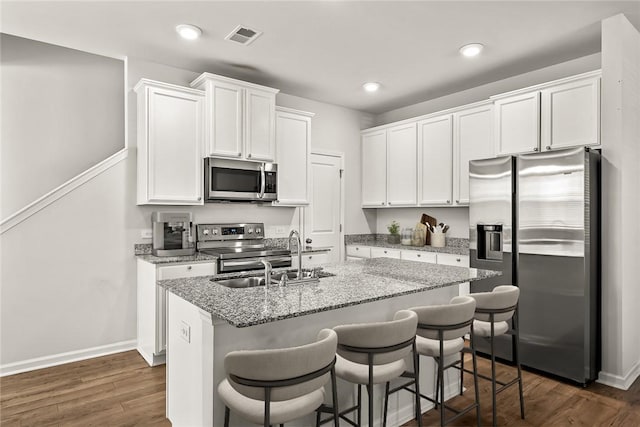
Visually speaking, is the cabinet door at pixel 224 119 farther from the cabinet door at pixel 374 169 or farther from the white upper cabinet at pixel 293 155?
the cabinet door at pixel 374 169

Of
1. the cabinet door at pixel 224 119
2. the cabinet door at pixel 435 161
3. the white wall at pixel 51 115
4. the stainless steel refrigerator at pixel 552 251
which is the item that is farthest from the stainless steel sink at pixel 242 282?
the white wall at pixel 51 115

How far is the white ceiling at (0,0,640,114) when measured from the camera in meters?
2.87

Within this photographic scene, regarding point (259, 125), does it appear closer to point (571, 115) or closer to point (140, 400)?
point (140, 400)

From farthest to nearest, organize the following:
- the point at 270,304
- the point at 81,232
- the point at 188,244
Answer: the point at 188,244, the point at 81,232, the point at 270,304

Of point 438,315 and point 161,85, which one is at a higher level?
point 161,85

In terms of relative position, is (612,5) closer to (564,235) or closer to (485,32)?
(485,32)

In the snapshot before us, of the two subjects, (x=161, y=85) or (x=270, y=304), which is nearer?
(x=270, y=304)

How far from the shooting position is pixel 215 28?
319cm

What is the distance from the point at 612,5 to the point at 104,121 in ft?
16.6

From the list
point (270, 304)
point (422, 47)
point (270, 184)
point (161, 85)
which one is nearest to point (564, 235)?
point (422, 47)

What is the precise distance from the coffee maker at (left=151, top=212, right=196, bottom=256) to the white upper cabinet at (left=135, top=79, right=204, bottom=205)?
0.47 ft

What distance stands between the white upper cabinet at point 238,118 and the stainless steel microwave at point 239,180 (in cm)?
12

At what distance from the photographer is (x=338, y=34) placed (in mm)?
3311

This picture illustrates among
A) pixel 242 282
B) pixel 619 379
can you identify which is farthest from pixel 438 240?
pixel 242 282
